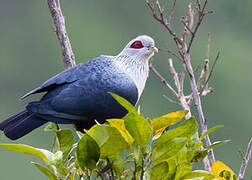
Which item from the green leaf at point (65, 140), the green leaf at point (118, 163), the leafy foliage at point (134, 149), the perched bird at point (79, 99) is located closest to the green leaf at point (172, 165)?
the leafy foliage at point (134, 149)

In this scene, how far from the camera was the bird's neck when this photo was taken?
251 centimetres

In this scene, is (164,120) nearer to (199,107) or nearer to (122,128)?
(122,128)

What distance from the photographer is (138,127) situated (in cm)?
104

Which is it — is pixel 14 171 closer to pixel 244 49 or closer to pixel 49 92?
pixel 244 49

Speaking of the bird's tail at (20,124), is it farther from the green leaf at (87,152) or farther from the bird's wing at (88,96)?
the green leaf at (87,152)

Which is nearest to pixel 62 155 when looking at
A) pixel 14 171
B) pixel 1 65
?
pixel 14 171

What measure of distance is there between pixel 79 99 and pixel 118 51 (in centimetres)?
1160

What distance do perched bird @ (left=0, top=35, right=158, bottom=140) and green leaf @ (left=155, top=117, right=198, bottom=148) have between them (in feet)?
3.85

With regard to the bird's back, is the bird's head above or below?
above

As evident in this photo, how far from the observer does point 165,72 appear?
12.6 meters

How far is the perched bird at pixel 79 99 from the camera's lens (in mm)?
2193

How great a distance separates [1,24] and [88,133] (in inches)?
745

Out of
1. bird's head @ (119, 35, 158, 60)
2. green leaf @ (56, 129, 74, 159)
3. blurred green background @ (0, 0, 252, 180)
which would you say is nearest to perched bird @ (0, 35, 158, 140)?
bird's head @ (119, 35, 158, 60)

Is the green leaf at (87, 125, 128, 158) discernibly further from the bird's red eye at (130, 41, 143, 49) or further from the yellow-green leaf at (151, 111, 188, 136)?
the bird's red eye at (130, 41, 143, 49)
